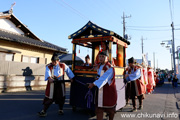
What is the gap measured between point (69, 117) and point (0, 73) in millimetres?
5273

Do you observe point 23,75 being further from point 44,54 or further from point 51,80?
point 51,80

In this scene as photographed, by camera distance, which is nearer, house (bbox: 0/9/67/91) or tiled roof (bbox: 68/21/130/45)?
tiled roof (bbox: 68/21/130/45)

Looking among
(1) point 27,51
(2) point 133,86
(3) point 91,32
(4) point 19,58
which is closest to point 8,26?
(1) point 27,51

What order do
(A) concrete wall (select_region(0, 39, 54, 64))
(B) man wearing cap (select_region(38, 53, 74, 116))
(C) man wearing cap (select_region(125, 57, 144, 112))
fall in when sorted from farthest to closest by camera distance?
(A) concrete wall (select_region(0, 39, 54, 64)), (C) man wearing cap (select_region(125, 57, 144, 112)), (B) man wearing cap (select_region(38, 53, 74, 116))

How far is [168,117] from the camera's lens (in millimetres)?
4234

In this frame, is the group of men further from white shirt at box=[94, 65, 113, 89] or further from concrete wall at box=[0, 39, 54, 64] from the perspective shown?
concrete wall at box=[0, 39, 54, 64]

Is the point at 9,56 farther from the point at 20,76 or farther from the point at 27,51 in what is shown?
the point at 20,76

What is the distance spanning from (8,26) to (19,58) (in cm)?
311

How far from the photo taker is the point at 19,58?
9430mm

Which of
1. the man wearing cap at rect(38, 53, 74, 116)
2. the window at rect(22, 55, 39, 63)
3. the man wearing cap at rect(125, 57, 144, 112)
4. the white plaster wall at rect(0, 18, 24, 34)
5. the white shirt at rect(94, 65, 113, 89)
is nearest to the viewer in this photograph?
the white shirt at rect(94, 65, 113, 89)

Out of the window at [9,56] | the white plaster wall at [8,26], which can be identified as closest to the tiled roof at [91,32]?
the window at [9,56]

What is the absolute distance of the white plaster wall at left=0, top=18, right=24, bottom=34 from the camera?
397 inches

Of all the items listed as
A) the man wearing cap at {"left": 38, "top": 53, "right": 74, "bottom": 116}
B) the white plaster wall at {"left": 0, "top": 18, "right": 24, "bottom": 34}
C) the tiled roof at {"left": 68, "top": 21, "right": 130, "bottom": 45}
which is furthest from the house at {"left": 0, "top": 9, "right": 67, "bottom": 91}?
the tiled roof at {"left": 68, "top": 21, "right": 130, "bottom": 45}

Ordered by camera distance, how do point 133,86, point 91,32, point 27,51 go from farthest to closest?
point 27,51, point 133,86, point 91,32
